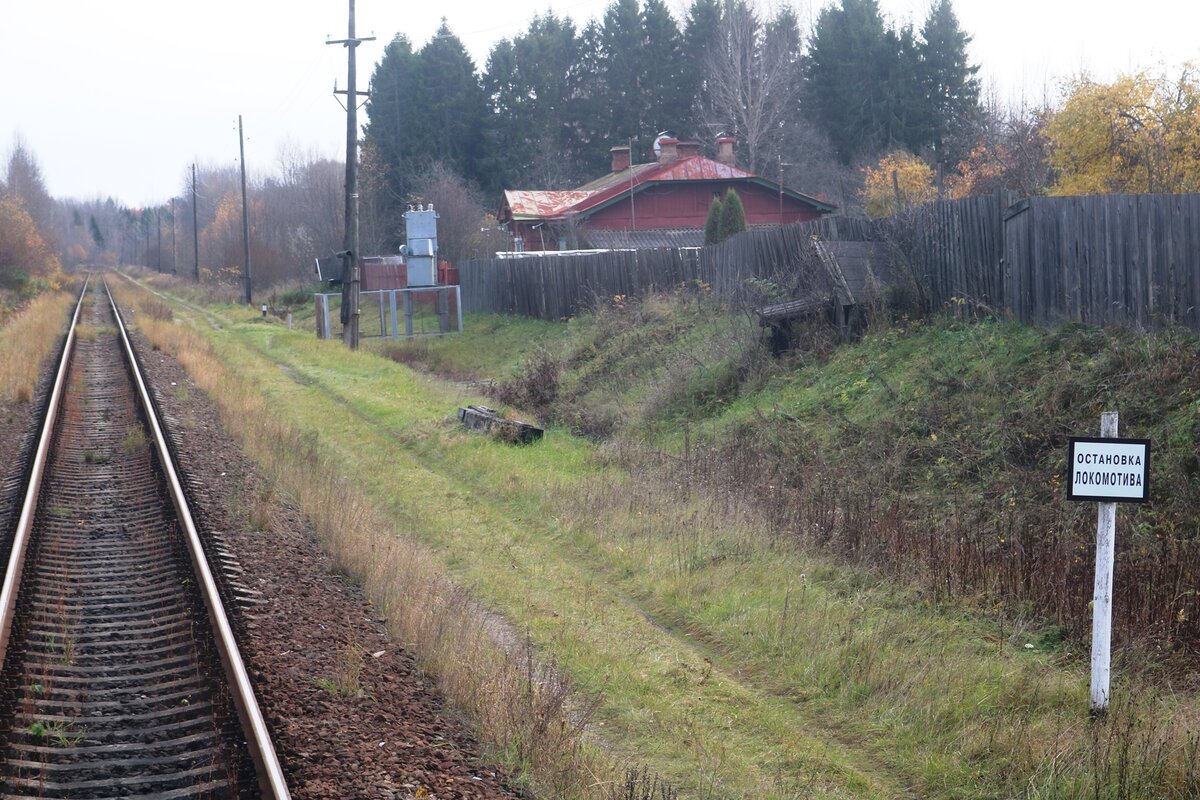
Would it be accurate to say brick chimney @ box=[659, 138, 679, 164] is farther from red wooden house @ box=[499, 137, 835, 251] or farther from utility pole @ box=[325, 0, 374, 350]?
utility pole @ box=[325, 0, 374, 350]

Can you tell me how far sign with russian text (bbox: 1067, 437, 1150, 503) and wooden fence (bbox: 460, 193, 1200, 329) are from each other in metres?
6.11

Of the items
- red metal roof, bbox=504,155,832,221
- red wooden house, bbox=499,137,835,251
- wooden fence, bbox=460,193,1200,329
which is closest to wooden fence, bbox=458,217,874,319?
wooden fence, bbox=460,193,1200,329

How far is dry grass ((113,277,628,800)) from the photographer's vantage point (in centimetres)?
550

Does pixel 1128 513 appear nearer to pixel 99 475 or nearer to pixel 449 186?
pixel 99 475

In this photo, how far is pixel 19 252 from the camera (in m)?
52.1

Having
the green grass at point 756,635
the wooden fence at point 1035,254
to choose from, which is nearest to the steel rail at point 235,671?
the green grass at point 756,635

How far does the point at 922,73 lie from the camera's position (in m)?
57.0

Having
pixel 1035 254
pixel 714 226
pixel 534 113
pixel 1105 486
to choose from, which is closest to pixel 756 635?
pixel 1105 486

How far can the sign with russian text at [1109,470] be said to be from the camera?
5.85 meters

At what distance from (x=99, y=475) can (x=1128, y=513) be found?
10.4m

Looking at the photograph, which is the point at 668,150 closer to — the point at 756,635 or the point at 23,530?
the point at 23,530

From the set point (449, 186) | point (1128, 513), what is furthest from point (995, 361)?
point (449, 186)

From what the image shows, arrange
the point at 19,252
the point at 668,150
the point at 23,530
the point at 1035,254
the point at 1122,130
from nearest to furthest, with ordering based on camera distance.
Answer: the point at 23,530 < the point at 1035,254 < the point at 1122,130 < the point at 668,150 < the point at 19,252

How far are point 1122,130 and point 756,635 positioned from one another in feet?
61.9
